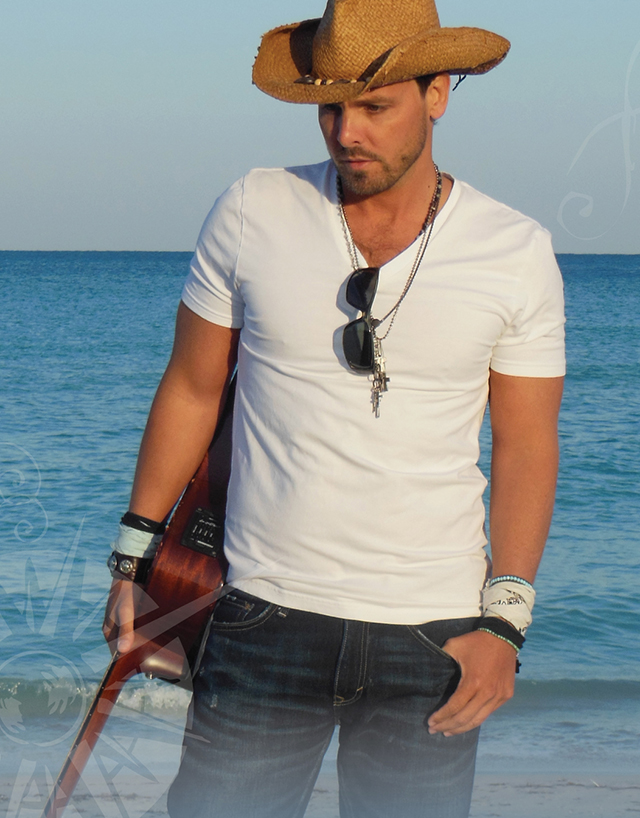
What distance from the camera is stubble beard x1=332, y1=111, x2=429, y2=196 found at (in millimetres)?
1876

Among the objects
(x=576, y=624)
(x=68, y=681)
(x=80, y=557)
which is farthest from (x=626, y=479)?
(x=68, y=681)

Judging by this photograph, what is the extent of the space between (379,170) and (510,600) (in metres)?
0.83

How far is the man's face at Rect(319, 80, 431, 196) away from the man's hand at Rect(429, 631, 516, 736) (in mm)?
847

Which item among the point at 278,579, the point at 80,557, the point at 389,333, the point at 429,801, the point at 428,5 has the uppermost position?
the point at 428,5

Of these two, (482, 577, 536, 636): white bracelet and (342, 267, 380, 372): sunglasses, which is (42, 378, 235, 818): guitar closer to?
(342, 267, 380, 372): sunglasses

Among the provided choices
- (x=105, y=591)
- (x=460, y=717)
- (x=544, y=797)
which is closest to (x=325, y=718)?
(x=460, y=717)

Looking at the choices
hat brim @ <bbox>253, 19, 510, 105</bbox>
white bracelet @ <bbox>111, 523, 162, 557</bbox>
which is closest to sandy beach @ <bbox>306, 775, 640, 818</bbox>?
white bracelet @ <bbox>111, 523, 162, 557</bbox>

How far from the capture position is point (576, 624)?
6844mm

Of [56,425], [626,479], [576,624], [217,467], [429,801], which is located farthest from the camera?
[56,425]

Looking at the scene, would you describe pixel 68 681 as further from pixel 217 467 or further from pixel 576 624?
pixel 217 467

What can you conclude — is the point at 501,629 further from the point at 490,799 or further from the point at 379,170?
the point at 490,799

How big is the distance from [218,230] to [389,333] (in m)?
0.39

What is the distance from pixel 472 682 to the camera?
1.86 m

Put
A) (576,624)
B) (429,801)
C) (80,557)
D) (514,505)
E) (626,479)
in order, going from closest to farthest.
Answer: (429,801) < (514,505) < (576,624) < (80,557) < (626,479)
